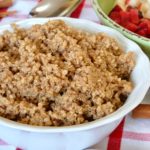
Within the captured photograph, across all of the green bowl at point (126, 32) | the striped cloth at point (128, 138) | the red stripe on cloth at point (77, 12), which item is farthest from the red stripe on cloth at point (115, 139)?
the red stripe on cloth at point (77, 12)

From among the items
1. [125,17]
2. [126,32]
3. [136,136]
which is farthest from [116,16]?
[136,136]

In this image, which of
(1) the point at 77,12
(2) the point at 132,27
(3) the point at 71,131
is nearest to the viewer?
(3) the point at 71,131

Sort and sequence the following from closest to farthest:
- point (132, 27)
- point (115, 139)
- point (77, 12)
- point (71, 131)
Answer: point (71, 131) → point (115, 139) → point (132, 27) → point (77, 12)

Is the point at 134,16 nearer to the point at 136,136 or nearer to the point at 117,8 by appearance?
the point at 117,8

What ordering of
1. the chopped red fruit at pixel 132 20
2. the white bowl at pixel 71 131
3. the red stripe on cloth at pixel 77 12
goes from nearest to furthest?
the white bowl at pixel 71 131
the chopped red fruit at pixel 132 20
the red stripe on cloth at pixel 77 12

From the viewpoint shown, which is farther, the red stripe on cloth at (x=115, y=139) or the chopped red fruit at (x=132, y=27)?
the chopped red fruit at (x=132, y=27)

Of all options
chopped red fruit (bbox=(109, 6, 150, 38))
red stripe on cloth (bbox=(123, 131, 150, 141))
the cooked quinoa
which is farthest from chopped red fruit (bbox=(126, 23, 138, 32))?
red stripe on cloth (bbox=(123, 131, 150, 141))

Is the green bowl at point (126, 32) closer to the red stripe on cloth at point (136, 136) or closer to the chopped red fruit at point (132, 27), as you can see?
the chopped red fruit at point (132, 27)
